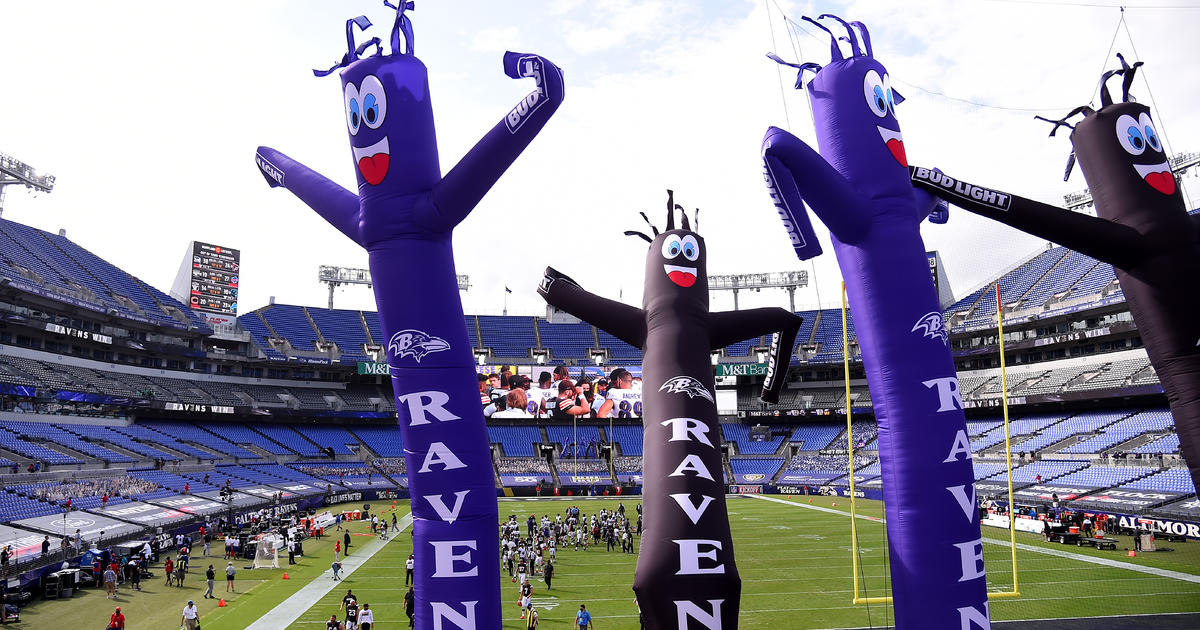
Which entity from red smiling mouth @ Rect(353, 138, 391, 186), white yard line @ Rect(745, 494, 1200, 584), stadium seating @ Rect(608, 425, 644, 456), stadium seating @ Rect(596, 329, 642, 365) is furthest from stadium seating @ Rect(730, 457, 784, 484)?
red smiling mouth @ Rect(353, 138, 391, 186)

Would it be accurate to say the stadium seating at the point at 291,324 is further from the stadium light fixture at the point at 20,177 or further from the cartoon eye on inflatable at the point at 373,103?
the cartoon eye on inflatable at the point at 373,103

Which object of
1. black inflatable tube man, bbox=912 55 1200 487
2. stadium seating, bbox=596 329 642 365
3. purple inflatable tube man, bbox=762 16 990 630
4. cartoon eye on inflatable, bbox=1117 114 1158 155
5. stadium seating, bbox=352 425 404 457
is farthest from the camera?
stadium seating, bbox=596 329 642 365

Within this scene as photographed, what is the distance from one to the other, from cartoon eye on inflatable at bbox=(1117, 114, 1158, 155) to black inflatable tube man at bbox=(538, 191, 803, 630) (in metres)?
4.08

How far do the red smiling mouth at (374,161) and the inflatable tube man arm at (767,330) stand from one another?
389 cm

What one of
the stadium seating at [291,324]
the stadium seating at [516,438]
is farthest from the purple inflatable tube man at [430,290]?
the stadium seating at [291,324]

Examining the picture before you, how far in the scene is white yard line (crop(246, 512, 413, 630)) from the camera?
16.0 meters

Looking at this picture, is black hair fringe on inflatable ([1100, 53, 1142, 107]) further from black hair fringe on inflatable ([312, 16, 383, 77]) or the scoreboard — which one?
the scoreboard

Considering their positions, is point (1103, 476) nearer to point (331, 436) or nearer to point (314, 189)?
point (314, 189)

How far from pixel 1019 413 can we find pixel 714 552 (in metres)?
47.6

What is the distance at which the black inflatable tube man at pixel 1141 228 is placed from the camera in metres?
7.84

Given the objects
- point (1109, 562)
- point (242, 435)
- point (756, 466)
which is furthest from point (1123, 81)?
point (242, 435)

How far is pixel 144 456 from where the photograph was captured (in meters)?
36.6

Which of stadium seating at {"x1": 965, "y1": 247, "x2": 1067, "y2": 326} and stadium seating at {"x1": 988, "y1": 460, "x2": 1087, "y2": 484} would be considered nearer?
stadium seating at {"x1": 988, "y1": 460, "x2": 1087, "y2": 484}

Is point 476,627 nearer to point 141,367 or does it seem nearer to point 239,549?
point 239,549
